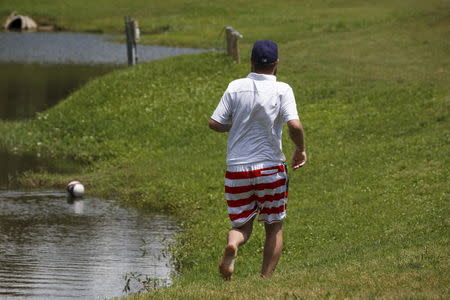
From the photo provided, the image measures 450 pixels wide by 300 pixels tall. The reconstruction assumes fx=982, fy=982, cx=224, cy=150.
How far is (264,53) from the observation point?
28.7 ft

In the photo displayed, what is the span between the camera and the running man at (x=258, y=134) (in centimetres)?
874

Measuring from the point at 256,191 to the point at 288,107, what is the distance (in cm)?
81

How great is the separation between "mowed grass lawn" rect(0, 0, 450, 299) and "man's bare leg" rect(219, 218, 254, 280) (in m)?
0.19

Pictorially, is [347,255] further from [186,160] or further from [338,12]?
[338,12]

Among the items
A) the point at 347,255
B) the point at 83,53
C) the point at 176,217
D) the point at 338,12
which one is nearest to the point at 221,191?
the point at 176,217

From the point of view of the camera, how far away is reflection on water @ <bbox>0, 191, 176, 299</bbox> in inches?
449

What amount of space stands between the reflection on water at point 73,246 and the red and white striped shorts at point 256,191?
8.90 ft

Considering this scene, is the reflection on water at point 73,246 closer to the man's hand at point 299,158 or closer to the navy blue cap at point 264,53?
the man's hand at point 299,158

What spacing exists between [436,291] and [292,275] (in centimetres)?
162

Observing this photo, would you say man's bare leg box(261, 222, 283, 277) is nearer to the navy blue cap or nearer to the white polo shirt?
the white polo shirt

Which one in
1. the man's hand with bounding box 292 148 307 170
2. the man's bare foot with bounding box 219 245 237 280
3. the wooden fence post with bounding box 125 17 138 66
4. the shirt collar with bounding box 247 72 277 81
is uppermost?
the shirt collar with bounding box 247 72 277 81

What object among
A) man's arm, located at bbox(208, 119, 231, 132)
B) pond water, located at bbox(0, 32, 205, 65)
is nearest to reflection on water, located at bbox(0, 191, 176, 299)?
man's arm, located at bbox(208, 119, 231, 132)

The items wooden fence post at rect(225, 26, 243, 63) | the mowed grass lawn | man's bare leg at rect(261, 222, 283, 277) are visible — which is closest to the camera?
man's bare leg at rect(261, 222, 283, 277)

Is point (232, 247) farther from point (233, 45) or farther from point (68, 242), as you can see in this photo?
point (233, 45)
